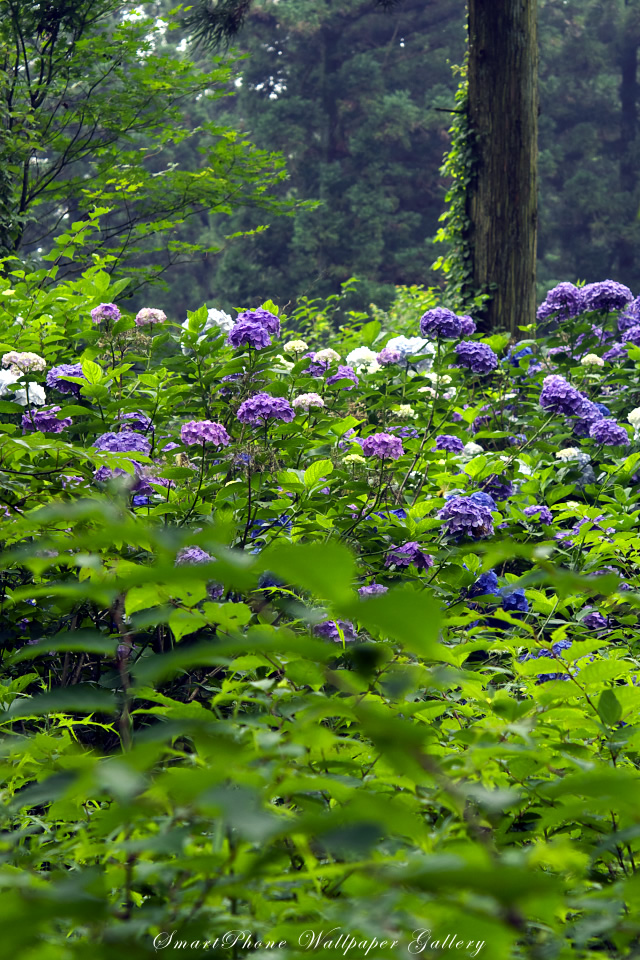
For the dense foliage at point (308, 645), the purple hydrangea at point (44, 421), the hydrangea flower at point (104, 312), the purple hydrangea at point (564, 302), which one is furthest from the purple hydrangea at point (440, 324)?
the purple hydrangea at point (44, 421)

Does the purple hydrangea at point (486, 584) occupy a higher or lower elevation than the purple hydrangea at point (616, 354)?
lower

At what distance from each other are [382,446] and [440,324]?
1.00 metres

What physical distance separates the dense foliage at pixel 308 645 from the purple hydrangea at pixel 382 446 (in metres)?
0.01

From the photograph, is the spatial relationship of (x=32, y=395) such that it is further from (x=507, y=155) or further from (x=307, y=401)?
(x=507, y=155)

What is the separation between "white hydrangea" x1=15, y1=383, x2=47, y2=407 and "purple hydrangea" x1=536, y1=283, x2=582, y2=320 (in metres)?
2.62

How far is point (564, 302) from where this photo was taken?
4242 mm

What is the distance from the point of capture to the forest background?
932 inches

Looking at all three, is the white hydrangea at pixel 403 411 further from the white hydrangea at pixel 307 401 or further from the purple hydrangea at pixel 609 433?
the purple hydrangea at pixel 609 433

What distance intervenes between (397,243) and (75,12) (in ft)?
59.6

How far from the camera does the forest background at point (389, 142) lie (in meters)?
23.7

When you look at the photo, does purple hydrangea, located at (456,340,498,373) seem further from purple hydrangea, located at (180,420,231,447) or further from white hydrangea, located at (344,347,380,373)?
purple hydrangea, located at (180,420,231,447)

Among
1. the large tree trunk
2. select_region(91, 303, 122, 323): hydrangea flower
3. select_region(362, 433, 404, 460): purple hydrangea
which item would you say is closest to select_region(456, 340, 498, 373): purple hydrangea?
select_region(362, 433, 404, 460): purple hydrangea

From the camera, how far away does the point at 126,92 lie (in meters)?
7.04

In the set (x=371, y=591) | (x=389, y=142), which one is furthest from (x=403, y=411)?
(x=389, y=142)
